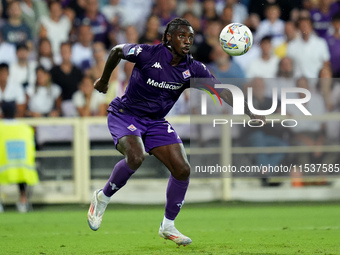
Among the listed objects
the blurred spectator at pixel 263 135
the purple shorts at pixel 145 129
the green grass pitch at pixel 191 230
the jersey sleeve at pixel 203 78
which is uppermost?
the jersey sleeve at pixel 203 78

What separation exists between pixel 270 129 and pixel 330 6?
11.4 feet

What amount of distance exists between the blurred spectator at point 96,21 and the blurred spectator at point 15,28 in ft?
Answer: 3.90

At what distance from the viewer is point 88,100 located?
42.0 feet

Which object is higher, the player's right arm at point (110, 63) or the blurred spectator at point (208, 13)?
the blurred spectator at point (208, 13)

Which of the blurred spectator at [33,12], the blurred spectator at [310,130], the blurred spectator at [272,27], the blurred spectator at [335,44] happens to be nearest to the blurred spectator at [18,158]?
the blurred spectator at [33,12]

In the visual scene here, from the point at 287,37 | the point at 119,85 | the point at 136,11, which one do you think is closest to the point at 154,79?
the point at 119,85

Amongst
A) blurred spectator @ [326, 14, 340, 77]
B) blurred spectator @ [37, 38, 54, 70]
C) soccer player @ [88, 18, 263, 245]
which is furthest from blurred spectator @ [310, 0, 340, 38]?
soccer player @ [88, 18, 263, 245]

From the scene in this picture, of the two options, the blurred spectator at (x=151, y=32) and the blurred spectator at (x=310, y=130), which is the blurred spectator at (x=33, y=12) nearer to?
the blurred spectator at (x=151, y=32)

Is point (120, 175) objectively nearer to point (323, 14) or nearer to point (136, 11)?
point (136, 11)

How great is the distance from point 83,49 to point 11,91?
1822 mm

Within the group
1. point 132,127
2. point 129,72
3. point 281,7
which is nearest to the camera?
point 132,127

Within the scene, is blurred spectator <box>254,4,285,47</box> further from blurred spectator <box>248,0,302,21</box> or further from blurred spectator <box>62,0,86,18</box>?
blurred spectator <box>62,0,86,18</box>

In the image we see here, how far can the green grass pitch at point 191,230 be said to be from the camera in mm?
6754

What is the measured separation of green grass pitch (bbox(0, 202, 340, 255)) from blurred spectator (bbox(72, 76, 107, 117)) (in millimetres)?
1922
